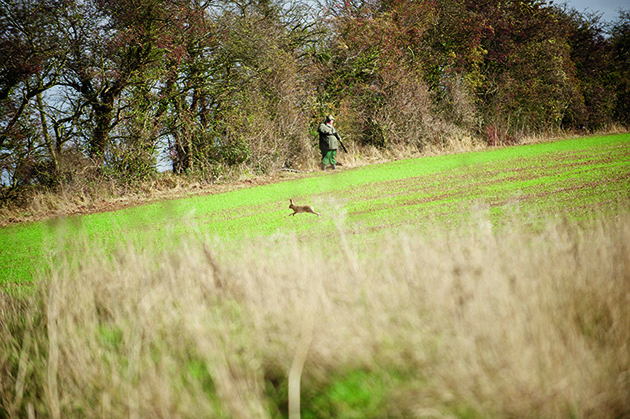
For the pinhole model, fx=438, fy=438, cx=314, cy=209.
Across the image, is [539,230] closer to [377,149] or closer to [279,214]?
[279,214]

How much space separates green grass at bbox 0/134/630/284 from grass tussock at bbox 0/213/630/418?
4.78ft

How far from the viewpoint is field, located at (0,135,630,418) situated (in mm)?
2100

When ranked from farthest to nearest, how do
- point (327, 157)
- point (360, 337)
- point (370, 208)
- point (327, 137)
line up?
point (327, 157), point (327, 137), point (370, 208), point (360, 337)

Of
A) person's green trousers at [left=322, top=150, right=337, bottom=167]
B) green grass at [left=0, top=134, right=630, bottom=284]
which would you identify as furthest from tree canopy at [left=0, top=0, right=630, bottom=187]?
green grass at [left=0, top=134, right=630, bottom=284]

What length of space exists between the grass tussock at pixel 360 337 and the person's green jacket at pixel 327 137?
1323 centimetres

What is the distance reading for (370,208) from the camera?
7.68m

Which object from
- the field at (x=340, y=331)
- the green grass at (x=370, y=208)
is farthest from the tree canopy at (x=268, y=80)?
the field at (x=340, y=331)

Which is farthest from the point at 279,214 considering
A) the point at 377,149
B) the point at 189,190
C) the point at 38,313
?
the point at 377,149

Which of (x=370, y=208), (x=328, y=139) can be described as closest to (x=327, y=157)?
(x=328, y=139)

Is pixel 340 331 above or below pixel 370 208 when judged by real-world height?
below

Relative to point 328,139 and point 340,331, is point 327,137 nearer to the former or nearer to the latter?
point 328,139

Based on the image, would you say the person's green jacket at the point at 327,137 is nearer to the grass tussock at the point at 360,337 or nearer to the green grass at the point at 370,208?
the green grass at the point at 370,208

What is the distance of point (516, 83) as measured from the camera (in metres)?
25.2

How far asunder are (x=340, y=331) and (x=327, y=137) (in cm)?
1470
